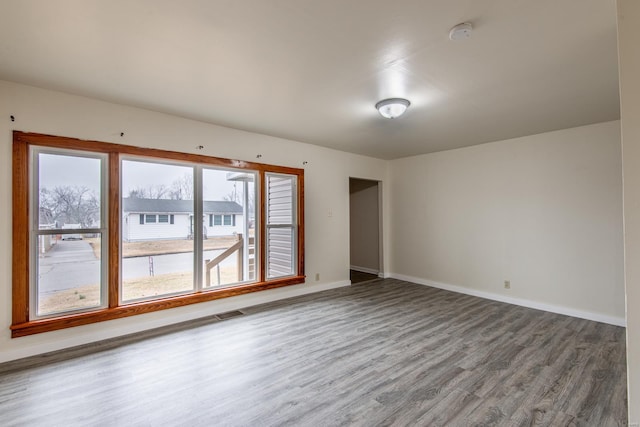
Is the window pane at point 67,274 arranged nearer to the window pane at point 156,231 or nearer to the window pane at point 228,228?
the window pane at point 156,231

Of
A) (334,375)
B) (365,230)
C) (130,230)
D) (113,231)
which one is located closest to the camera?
(334,375)

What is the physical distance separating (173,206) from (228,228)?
813mm

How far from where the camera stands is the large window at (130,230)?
287cm

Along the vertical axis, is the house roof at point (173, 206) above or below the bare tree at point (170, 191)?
below

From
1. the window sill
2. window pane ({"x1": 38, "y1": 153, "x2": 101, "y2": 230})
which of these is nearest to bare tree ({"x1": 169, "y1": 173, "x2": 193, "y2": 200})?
window pane ({"x1": 38, "y1": 153, "x2": 101, "y2": 230})

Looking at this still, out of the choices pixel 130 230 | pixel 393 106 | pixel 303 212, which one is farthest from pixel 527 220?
pixel 130 230

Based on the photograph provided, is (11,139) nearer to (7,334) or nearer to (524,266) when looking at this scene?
(7,334)

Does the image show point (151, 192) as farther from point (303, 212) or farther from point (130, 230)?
point (303, 212)

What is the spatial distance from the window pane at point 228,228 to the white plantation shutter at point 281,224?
291mm

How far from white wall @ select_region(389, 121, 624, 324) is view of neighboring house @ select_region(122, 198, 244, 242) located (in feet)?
12.0

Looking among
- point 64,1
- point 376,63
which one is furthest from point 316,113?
point 64,1

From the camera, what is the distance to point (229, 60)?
2365 millimetres

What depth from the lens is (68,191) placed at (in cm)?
306

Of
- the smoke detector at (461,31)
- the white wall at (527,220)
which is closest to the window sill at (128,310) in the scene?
the white wall at (527,220)
